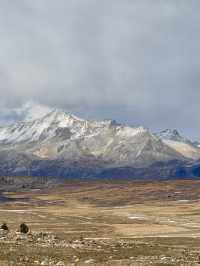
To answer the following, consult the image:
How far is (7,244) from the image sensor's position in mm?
62938

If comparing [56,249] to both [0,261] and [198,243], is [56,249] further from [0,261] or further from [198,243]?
[198,243]

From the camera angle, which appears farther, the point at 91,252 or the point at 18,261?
the point at 91,252

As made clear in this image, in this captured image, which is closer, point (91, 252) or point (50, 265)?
point (50, 265)

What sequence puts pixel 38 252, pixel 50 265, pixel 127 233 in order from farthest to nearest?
pixel 127 233, pixel 38 252, pixel 50 265

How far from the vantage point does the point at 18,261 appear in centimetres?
4778

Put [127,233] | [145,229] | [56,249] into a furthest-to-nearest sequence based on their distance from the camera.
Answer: [145,229]
[127,233]
[56,249]

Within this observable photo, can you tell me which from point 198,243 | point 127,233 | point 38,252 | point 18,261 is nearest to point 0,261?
point 18,261

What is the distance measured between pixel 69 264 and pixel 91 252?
1124cm

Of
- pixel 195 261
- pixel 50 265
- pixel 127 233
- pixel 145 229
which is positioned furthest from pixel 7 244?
pixel 145 229

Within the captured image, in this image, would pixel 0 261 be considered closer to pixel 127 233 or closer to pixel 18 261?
pixel 18 261

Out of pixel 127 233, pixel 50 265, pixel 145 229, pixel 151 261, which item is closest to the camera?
pixel 50 265

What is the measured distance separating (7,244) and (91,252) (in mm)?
10247

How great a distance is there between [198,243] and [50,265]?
42684mm

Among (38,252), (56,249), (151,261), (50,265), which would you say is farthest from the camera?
(56,249)
